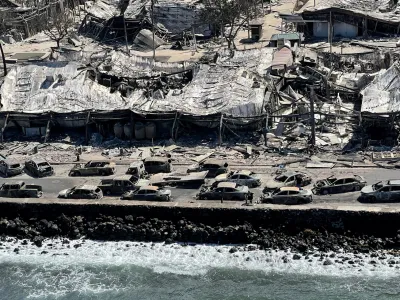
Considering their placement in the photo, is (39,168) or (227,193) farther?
(39,168)

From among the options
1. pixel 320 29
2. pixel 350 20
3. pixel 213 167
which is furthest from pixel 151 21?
pixel 213 167

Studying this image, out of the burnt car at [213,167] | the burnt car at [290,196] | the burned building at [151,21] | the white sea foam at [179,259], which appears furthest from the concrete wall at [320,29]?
the white sea foam at [179,259]

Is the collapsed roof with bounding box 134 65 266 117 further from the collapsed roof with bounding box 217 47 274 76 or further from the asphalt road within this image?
the asphalt road

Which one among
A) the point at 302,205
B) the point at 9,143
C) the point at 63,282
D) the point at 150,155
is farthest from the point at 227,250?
the point at 9,143

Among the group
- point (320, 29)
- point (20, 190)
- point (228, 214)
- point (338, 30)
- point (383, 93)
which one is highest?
point (320, 29)

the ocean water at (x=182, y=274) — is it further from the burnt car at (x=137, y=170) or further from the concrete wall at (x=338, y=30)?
the concrete wall at (x=338, y=30)

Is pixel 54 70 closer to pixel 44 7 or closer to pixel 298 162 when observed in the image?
pixel 298 162

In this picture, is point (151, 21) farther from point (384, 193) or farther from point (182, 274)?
point (182, 274)
